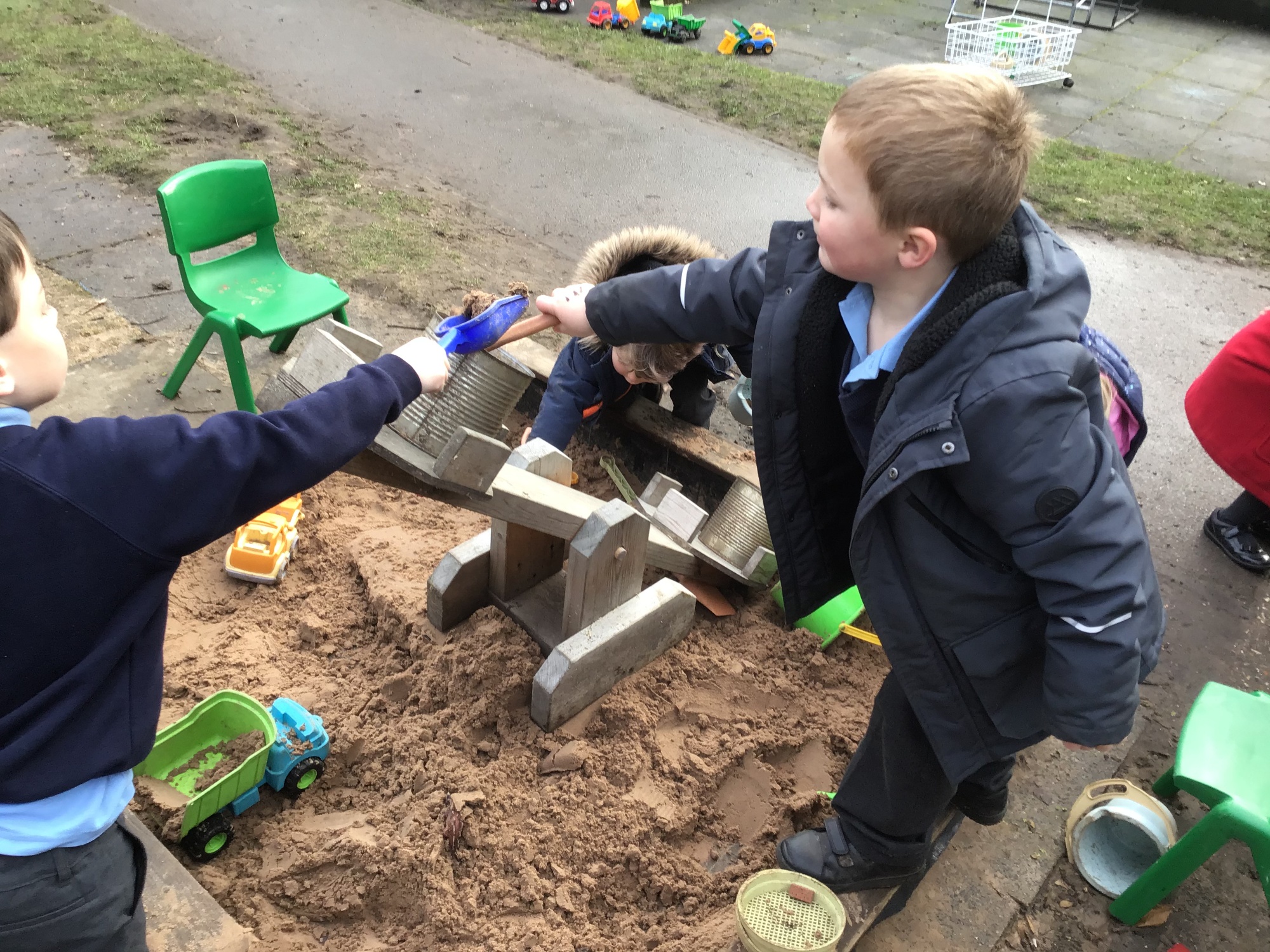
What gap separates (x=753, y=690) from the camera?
104 inches

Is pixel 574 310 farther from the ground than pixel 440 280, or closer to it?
farther from the ground

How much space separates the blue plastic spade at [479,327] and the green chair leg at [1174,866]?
6.21ft

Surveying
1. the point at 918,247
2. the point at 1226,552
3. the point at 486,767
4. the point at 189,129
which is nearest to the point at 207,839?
the point at 486,767

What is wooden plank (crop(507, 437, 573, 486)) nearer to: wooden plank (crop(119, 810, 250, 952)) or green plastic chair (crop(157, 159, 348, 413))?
wooden plank (crop(119, 810, 250, 952))

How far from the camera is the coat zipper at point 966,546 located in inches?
66.7

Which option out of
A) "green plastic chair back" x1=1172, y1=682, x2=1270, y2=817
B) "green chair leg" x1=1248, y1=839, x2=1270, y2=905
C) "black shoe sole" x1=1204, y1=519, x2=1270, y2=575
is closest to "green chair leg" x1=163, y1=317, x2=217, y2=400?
"green plastic chair back" x1=1172, y1=682, x2=1270, y2=817

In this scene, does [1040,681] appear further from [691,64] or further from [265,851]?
[691,64]

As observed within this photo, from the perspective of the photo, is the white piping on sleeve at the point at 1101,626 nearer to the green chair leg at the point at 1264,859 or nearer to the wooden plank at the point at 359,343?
the green chair leg at the point at 1264,859

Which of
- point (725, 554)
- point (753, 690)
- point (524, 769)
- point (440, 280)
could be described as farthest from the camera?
point (440, 280)

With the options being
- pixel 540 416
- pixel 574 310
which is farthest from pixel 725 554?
pixel 574 310

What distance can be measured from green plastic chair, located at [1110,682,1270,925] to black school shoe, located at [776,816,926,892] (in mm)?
583

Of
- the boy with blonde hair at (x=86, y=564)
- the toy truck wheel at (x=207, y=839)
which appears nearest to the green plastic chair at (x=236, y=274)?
the toy truck wheel at (x=207, y=839)

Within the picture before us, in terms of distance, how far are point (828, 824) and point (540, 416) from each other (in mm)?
1609

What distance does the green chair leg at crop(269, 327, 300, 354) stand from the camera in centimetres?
399
